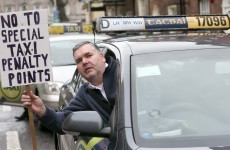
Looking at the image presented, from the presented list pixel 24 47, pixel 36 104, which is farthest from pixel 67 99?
pixel 36 104

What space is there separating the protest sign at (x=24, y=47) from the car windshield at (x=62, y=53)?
4112 mm

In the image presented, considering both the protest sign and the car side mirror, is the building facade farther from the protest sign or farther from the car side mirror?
the car side mirror

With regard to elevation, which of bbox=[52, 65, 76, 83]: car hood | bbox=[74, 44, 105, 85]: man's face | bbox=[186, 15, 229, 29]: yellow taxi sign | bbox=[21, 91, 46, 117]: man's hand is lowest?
bbox=[52, 65, 76, 83]: car hood

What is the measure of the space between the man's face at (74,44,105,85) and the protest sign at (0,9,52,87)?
0.82 meters

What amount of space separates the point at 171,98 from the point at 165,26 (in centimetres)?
179

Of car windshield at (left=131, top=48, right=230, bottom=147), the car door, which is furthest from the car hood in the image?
car windshield at (left=131, top=48, right=230, bottom=147)

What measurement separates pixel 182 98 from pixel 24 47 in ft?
5.99

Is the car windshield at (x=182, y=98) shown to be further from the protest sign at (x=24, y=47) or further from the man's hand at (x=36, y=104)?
the protest sign at (x=24, y=47)

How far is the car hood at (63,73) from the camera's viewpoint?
798 centimetres

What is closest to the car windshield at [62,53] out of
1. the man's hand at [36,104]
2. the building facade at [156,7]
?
the man's hand at [36,104]

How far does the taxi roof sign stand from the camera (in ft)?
15.7

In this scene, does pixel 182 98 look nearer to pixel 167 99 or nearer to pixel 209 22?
pixel 167 99

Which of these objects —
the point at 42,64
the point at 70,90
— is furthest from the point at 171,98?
the point at 70,90

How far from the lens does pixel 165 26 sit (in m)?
4.82
